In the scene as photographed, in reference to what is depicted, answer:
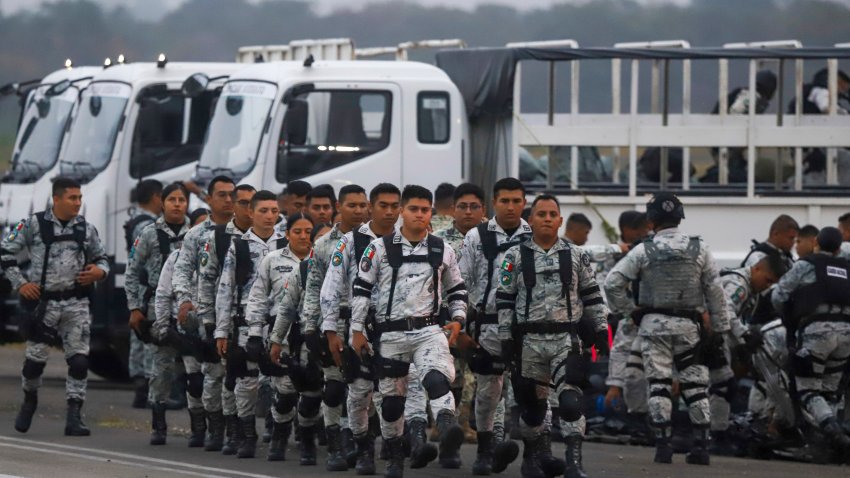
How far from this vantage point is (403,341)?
12055 millimetres

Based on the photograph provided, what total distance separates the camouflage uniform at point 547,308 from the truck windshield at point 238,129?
6.72m

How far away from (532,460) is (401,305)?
1466 mm

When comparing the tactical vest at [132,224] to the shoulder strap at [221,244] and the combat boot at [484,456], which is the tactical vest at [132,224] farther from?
the combat boot at [484,456]

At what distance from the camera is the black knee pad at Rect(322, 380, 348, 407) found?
13.1 meters

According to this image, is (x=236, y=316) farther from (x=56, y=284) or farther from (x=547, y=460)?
(x=547, y=460)

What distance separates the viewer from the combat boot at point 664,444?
1378 cm

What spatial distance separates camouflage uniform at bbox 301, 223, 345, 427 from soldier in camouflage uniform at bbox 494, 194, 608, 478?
1222mm

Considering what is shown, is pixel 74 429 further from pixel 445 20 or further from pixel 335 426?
pixel 445 20

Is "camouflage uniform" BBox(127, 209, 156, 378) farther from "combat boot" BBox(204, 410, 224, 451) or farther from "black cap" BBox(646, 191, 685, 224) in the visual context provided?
"black cap" BBox(646, 191, 685, 224)

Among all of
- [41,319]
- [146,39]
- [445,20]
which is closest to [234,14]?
[146,39]

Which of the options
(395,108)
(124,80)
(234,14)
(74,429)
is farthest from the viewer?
(234,14)

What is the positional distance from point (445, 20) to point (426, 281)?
19973 millimetres

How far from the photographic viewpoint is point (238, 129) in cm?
1902

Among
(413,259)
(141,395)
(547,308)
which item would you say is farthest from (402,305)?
(141,395)
